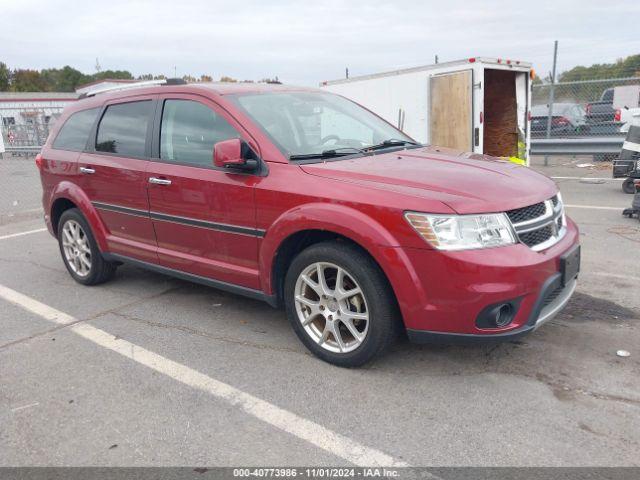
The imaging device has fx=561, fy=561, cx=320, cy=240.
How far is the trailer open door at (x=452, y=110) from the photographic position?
883 cm

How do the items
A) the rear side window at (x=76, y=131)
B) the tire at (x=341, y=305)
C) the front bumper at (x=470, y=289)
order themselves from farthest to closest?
the rear side window at (x=76, y=131) < the tire at (x=341, y=305) < the front bumper at (x=470, y=289)

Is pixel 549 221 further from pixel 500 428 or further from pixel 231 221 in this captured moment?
pixel 231 221

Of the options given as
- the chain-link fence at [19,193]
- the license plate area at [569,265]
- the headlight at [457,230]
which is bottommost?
the chain-link fence at [19,193]

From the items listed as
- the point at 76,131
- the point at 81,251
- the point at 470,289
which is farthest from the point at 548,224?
the point at 76,131

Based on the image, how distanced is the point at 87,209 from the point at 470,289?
3.66 metres

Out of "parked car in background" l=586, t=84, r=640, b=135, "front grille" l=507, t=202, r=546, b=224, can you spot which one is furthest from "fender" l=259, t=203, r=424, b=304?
"parked car in background" l=586, t=84, r=640, b=135

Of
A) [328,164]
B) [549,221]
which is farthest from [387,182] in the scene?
[549,221]

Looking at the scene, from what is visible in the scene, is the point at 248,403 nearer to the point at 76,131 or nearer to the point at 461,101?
the point at 76,131

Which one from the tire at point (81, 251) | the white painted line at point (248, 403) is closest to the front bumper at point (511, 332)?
the white painted line at point (248, 403)

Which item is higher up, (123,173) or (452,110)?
(452,110)

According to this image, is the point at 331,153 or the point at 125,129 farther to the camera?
the point at 125,129

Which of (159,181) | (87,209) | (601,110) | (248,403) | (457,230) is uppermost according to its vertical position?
(601,110)

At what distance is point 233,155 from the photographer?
3602 mm

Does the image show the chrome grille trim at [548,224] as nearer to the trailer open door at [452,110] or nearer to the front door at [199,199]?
the front door at [199,199]
